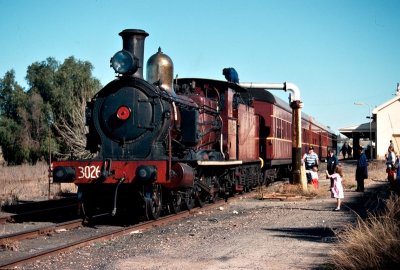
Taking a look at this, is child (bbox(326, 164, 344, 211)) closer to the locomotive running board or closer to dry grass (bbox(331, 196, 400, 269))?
the locomotive running board

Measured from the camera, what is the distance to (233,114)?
17172 mm

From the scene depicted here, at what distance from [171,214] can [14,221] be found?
12.4 feet

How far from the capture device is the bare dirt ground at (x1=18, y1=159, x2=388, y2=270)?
7898 millimetres

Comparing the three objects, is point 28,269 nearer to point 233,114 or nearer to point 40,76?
point 233,114

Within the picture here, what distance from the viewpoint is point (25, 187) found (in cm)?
2347

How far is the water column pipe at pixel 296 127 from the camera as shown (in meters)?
20.9

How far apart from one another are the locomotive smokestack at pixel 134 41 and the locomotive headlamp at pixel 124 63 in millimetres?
410

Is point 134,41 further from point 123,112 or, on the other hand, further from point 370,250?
point 370,250

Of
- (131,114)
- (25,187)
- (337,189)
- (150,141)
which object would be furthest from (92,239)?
(25,187)

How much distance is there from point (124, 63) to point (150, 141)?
182cm

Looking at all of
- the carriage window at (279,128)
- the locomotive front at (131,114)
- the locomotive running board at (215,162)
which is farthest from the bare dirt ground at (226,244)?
the carriage window at (279,128)

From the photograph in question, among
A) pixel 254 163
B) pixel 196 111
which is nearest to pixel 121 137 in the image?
pixel 196 111

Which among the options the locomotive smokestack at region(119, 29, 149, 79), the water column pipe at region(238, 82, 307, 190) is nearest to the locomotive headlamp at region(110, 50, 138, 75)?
the locomotive smokestack at region(119, 29, 149, 79)

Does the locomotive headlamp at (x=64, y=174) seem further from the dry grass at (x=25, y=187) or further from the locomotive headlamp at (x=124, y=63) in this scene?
the dry grass at (x=25, y=187)
